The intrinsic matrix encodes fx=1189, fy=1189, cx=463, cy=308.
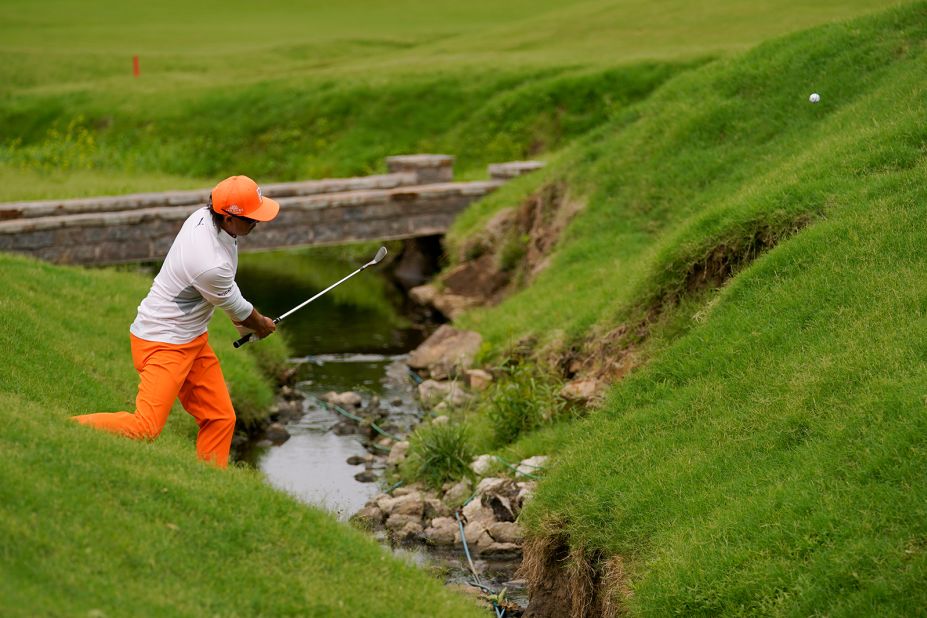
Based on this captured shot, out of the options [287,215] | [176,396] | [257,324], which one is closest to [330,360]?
[287,215]

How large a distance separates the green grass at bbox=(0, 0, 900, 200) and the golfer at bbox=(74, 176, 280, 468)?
1479 centimetres

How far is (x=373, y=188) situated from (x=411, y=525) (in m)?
13.0

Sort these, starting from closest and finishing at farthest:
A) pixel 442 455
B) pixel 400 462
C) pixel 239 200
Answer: pixel 239 200 < pixel 442 455 < pixel 400 462

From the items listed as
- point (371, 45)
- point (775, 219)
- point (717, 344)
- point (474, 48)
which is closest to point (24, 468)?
point (717, 344)

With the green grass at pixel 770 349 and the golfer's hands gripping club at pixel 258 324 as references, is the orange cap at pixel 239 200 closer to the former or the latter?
the golfer's hands gripping club at pixel 258 324

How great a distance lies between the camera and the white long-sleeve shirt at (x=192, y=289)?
30.3ft

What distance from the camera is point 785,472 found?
8.79 m

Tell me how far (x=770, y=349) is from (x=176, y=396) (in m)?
5.08

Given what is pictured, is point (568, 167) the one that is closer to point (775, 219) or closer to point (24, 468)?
point (775, 219)

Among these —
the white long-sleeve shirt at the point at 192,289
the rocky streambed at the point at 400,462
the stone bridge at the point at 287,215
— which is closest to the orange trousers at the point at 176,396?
the white long-sleeve shirt at the point at 192,289

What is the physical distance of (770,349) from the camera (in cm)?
1041

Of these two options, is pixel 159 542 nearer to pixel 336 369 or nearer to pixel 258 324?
pixel 258 324

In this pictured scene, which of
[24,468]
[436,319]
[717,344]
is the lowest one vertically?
[436,319]

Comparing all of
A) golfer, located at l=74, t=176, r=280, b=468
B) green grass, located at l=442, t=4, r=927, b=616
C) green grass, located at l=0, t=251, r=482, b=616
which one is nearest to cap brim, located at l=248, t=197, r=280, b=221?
golfer, located at l=74, t=176, r=280, b=468
